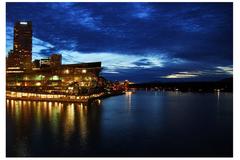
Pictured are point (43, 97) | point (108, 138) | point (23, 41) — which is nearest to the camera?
point (108, 138)

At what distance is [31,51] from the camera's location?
5379 inches

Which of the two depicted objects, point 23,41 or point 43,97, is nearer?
point 43,97

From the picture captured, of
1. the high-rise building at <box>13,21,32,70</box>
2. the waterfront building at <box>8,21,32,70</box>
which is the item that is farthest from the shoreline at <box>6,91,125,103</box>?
the high-rise building at <box>13,21,32,70</box>

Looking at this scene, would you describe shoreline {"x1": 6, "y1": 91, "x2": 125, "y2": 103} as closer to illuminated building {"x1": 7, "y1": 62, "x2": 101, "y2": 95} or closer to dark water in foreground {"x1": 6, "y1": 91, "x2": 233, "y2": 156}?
illuminated building {"x1": 7, "y1": 62, "x2": 101, "y2": 95}

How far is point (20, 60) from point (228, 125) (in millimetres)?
116951

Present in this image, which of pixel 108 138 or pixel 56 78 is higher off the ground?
pixel 56 78

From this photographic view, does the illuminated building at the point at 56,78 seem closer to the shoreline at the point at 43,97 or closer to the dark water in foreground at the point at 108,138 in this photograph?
the shoreline at the point at 43,97

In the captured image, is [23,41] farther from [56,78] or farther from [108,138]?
[108,138]

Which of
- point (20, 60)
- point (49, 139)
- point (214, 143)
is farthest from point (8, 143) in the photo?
point (20, 60)

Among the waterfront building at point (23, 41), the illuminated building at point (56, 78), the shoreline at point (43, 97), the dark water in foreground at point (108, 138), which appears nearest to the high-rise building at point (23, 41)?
the waterfront building at point (23, 41)

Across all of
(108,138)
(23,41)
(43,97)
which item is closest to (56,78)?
(43,97)

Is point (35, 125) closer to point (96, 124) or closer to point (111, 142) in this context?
point (96, 124)

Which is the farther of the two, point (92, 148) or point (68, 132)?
point (68, 132)

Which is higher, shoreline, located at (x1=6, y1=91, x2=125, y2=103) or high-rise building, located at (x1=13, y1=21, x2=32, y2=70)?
high-rise building, located at (x1=13, y1=21, x2=32, y2=70)
